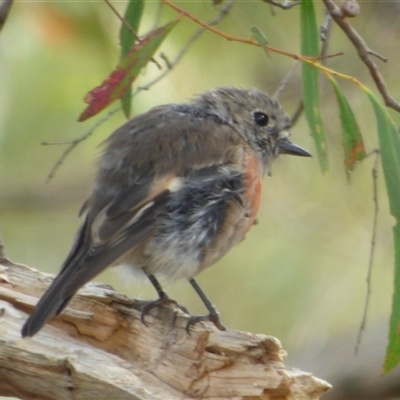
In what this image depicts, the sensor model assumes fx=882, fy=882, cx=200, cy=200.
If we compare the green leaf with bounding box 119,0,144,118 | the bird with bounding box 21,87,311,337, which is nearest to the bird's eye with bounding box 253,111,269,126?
the bird with bounding box 21,87,311,337

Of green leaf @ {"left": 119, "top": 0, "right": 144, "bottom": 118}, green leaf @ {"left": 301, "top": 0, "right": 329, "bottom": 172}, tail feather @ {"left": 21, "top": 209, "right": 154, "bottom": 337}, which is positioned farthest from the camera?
green leaf @ {"left": 119, "top": 0, "right": 144, "bottom": 118}

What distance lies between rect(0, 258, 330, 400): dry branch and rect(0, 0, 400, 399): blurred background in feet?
5.85

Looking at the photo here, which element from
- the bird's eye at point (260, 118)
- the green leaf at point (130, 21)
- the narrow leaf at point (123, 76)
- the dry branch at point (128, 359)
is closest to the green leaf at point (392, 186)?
the dry branch at point (128, 359)

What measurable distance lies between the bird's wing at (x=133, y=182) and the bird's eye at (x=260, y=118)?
1.00ft

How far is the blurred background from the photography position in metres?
5.39

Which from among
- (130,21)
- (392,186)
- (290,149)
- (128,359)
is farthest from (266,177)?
(128,359)

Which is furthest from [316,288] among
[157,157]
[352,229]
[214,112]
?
[157,157]

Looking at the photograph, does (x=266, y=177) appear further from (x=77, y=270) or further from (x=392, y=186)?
(x=77, y=270)

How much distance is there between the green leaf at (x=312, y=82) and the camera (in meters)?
3.52

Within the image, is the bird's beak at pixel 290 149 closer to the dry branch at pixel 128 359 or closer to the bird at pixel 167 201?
the bird at pixel 167 201

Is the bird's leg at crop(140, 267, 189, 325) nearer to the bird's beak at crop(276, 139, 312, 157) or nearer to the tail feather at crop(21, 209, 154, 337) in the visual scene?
the tail feather at crop(21, 209, 154, 337)

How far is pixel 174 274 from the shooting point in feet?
12.5

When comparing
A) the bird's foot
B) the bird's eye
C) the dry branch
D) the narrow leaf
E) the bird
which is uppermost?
the bird's eye

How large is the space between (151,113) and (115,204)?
0.69 meters
